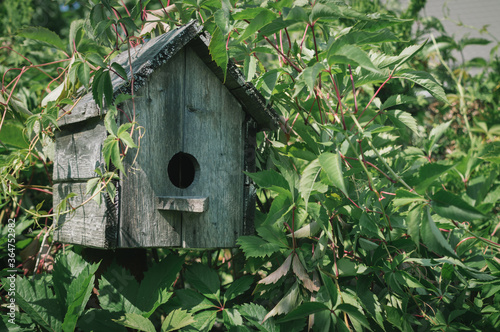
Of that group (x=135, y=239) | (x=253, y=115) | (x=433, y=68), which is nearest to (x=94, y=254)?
(x=135, y=239)

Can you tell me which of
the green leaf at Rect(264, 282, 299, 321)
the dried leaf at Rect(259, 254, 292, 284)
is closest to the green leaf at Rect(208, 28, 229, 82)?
the dried leaf at Rect(259, 254, 292, 284)

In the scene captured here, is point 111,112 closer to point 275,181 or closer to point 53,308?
point 275,181

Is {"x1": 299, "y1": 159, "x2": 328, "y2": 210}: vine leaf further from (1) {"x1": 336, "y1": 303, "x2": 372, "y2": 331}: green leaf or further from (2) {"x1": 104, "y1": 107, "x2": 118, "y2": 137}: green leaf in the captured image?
(2) {"x1": 104, "y1": 107, "x2": 118, "y2": 137}: green leaf

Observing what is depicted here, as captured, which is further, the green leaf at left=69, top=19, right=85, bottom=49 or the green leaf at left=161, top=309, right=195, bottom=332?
the green leaf at left=69, top=19, right=85, bottom=49

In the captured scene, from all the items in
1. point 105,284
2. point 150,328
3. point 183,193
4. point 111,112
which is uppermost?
point 111,112

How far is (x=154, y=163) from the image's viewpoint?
5.17 feet

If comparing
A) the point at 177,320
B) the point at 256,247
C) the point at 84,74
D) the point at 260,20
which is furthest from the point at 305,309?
the point at 84,74

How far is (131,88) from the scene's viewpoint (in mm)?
1477

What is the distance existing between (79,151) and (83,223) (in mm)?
277

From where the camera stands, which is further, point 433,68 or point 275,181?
point 433,68

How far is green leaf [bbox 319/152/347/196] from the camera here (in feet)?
3.72

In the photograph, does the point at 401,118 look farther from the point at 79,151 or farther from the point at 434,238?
the point at 79,151

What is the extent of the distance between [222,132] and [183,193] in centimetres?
30

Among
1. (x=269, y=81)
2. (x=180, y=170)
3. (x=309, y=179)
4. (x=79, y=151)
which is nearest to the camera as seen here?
(x=309, y=179)
